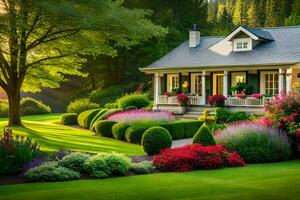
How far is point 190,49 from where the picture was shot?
36.8 metres

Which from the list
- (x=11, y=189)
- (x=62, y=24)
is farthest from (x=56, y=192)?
(x=62, y=24)

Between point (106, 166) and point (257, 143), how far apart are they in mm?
6075

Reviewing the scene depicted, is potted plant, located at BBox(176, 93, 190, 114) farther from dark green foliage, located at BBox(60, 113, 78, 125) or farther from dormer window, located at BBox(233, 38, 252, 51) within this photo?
dark green foliage, located at BBox(60, 113, 78, 125)

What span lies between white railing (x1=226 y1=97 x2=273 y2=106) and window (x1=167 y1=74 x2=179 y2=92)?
21.2 feet

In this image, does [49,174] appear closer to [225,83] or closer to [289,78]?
[289,78]

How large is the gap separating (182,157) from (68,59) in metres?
17.1

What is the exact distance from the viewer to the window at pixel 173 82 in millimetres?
36562

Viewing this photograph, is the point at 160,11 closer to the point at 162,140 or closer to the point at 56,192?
the point at 162,140

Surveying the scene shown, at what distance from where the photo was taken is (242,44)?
33.0 m

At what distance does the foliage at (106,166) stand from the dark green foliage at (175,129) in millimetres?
11204

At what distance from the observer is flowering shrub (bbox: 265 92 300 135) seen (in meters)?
17.1

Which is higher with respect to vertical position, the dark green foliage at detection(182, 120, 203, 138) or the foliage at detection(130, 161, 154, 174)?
the dark green foliage at detection(182, 120, 203, 138)

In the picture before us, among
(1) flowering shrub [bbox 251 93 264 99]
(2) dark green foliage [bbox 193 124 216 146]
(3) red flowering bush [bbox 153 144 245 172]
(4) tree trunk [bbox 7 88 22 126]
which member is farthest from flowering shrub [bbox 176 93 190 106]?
(3) red flowering bush [bbox 153 144 245 172]

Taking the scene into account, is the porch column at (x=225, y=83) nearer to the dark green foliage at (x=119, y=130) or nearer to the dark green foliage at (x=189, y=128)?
the dark green foliage at (x=189, y=128)
